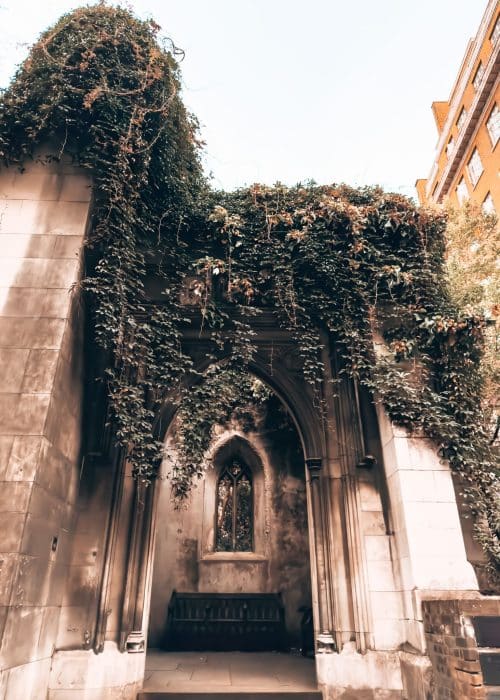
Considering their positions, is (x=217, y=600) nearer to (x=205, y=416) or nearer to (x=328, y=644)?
(x=328, y=644)

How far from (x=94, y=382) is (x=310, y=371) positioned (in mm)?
3133

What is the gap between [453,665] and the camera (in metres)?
4.21

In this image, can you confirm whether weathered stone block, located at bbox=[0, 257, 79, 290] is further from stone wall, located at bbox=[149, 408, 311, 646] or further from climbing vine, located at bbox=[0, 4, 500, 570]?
stone wall, located at bbox=[149, 408, 311, 646]

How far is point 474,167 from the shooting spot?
824 inches

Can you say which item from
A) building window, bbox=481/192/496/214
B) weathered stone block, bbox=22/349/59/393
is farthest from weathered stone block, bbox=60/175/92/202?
building window, bbox=481/192/496/214

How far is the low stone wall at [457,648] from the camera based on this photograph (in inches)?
158

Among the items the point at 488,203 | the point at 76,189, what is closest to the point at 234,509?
the point at 76,189

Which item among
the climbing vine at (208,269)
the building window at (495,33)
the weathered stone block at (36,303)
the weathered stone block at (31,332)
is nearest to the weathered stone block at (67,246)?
the climbing vine at (208,269)

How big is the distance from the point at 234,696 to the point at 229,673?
1.46 meters

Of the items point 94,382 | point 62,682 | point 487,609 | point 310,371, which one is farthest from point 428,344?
point 62,682

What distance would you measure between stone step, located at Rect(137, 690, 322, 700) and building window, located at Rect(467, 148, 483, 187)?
2166 cm

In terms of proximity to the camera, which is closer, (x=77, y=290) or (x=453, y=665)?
(x=453, y=665)

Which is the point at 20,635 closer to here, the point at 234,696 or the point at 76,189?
the point at 234,696

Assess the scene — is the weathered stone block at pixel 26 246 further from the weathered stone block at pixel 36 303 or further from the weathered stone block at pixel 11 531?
the weathered stone block at pixel 11 531
